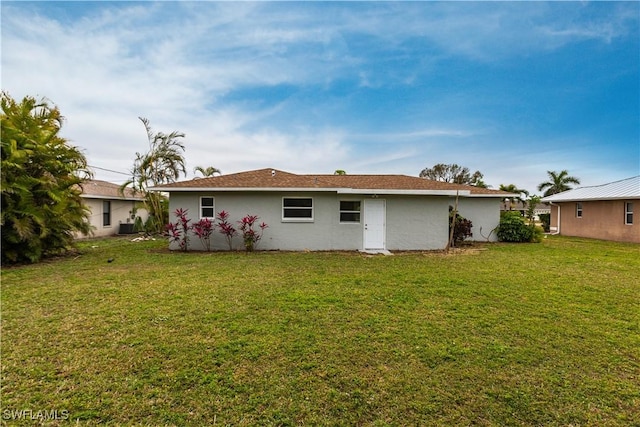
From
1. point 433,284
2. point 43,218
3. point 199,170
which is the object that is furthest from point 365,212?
point 199,170

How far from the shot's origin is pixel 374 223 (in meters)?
11.9

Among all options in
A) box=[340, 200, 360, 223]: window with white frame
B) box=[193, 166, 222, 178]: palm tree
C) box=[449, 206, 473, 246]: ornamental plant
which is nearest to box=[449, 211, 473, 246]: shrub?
box=[449, 206, 473, 246]: ornamental plant

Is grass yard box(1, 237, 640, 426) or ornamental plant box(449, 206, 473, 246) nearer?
A: grass yard box(1, 237, 640, 426)

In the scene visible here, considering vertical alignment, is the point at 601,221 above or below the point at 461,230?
above

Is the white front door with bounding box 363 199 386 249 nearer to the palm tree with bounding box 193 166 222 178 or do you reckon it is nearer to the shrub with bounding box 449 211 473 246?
the shrub with bounding box 449 211 473 246

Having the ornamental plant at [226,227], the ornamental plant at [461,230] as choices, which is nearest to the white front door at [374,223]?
the ornamental plant at [461,230]

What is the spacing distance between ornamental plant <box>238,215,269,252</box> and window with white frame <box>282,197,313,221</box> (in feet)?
3.35

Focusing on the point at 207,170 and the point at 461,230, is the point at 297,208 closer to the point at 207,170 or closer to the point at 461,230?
the point at 461,230

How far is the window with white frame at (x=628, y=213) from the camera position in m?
15.6

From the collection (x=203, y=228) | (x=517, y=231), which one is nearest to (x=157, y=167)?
(x=203, y=228)

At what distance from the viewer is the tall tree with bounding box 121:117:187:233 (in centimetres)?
1570

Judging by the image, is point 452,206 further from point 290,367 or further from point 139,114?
point 139,114

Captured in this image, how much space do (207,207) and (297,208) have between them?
3658 mm

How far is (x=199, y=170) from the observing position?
63.6ft
